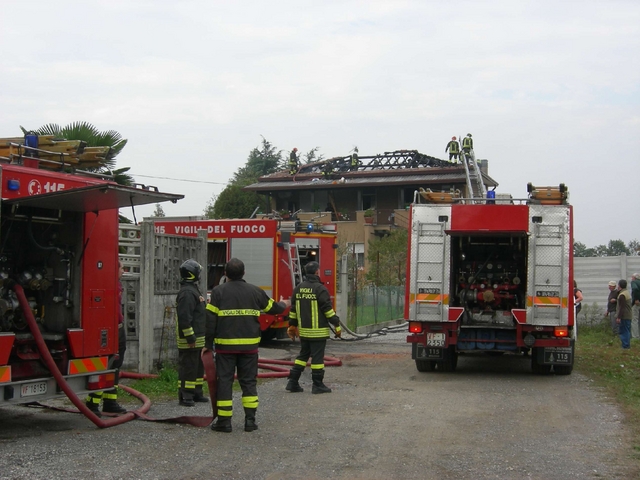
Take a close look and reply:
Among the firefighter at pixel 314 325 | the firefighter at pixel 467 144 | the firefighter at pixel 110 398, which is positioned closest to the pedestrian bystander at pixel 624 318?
the firefighter at pixel 314 325

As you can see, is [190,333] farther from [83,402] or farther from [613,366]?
[613,366]

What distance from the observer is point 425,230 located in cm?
1287

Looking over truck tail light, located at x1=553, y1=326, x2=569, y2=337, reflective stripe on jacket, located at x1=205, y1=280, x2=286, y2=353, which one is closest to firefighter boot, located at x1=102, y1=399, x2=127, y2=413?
reflective stripe on jacket, located at x1=205, y1=280, x2=286, y2=353

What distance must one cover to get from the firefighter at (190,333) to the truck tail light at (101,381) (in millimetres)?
1058

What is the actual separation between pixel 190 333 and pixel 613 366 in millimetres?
8414

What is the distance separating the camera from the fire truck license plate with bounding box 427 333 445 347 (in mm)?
12750

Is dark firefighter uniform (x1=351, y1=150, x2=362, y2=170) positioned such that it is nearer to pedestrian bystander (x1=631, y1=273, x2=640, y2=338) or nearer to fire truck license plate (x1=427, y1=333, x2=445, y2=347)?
pedestrian bystander (x1=631, y1=273, x2=640, y2=338)

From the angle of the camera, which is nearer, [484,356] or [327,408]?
[327,408]

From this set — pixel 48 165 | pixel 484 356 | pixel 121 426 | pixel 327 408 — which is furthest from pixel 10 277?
pixel 484 356

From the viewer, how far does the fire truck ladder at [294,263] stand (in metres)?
17.6

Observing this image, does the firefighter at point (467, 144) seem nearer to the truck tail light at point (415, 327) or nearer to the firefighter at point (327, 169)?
the firefighter at point (327, 169)

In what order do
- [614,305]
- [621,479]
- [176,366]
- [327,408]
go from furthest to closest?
[614,305]
[176,366]
[327,408]
[621,479]

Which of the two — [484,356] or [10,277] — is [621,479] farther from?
[484,356]

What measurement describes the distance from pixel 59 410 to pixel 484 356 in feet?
31.9
